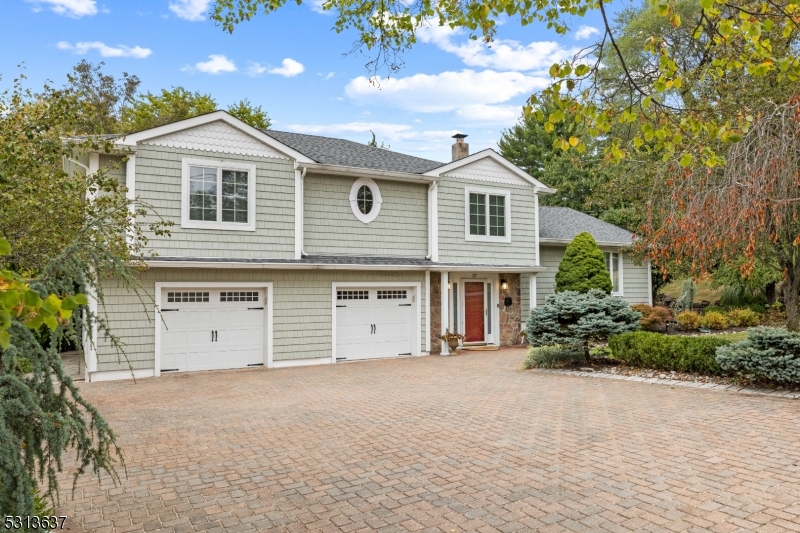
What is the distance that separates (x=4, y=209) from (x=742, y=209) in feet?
32.4

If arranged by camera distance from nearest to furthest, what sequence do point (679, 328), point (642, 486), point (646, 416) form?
1. point (642, 486)
2. point (646, 416)
3. point (679, 328)

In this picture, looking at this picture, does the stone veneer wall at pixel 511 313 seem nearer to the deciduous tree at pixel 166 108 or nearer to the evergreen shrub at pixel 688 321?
the evergreen shrub at pixel 688 321

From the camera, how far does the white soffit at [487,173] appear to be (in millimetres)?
16062

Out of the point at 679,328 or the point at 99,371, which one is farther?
the point at 679,328

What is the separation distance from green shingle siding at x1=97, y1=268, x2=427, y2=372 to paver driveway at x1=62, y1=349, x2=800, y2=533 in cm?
210

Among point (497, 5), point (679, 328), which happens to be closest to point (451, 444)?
point (497, 5)

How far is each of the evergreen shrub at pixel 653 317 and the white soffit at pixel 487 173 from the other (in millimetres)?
6105

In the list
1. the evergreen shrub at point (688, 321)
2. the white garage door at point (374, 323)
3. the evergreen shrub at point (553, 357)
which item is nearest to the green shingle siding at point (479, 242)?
the white garage door at point (374, 323)

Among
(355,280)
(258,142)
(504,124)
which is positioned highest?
(504,124)

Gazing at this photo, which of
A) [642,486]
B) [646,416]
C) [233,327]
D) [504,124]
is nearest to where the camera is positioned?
[642,486]

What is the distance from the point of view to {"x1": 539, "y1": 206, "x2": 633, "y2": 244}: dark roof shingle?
1889cm

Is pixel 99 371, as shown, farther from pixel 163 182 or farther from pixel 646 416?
pixel 646 416

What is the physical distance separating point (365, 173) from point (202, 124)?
4.31 meters

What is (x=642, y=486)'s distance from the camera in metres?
4.76
